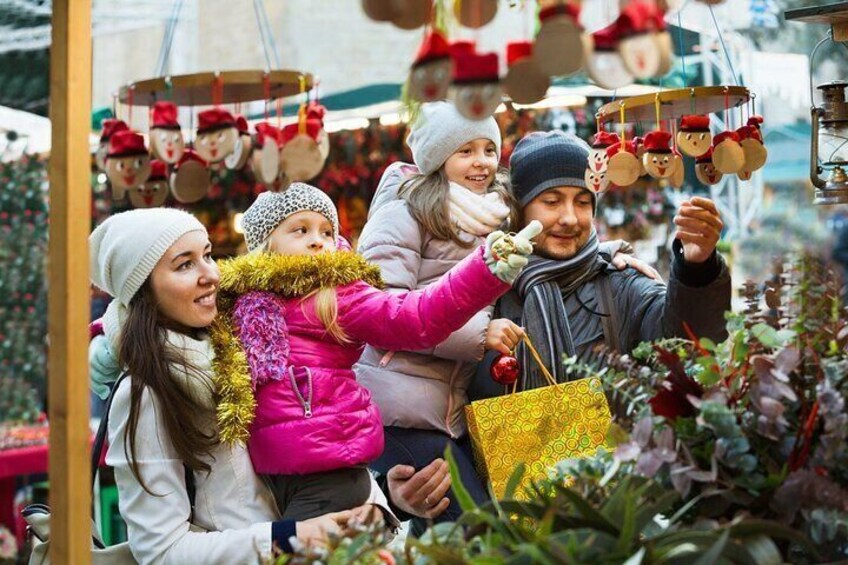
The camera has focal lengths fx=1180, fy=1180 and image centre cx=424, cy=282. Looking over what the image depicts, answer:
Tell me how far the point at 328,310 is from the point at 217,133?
0.66 meters

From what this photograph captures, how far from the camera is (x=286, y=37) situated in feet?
28.9

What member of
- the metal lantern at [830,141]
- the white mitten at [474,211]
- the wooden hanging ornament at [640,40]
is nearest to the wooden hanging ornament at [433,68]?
the wooden hanging ornament at [640,40]

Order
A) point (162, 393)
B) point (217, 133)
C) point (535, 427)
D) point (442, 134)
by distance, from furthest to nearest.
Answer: point (442, 134)
point (535, 427)
point (162, 393)
point (217, 133)

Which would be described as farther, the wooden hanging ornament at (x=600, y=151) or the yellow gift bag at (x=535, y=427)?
the wooden hanging ornament at (x=600, y=151)

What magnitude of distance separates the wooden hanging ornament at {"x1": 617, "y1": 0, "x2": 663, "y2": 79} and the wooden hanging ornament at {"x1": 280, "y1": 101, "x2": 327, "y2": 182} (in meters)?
0.55

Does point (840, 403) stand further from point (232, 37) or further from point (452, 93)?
point (232, 37)

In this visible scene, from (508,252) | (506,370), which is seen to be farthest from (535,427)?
(508,252)

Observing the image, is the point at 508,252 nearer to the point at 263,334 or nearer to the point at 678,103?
the point at 263,334

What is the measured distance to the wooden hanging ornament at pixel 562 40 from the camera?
153 cm

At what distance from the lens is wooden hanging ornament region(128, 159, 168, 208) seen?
201 centimetres

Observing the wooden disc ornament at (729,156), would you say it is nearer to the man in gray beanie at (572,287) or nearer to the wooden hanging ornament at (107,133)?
the man in gray beanie at (572,287)

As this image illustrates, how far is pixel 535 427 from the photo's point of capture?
2.61 meters

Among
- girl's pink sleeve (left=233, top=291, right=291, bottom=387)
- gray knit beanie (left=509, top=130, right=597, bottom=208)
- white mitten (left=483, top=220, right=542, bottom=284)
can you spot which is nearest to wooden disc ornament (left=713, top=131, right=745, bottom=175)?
gray knit beanie (left=509, top=130, right=597, bottom=208)

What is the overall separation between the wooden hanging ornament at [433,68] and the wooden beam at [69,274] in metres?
0.57
